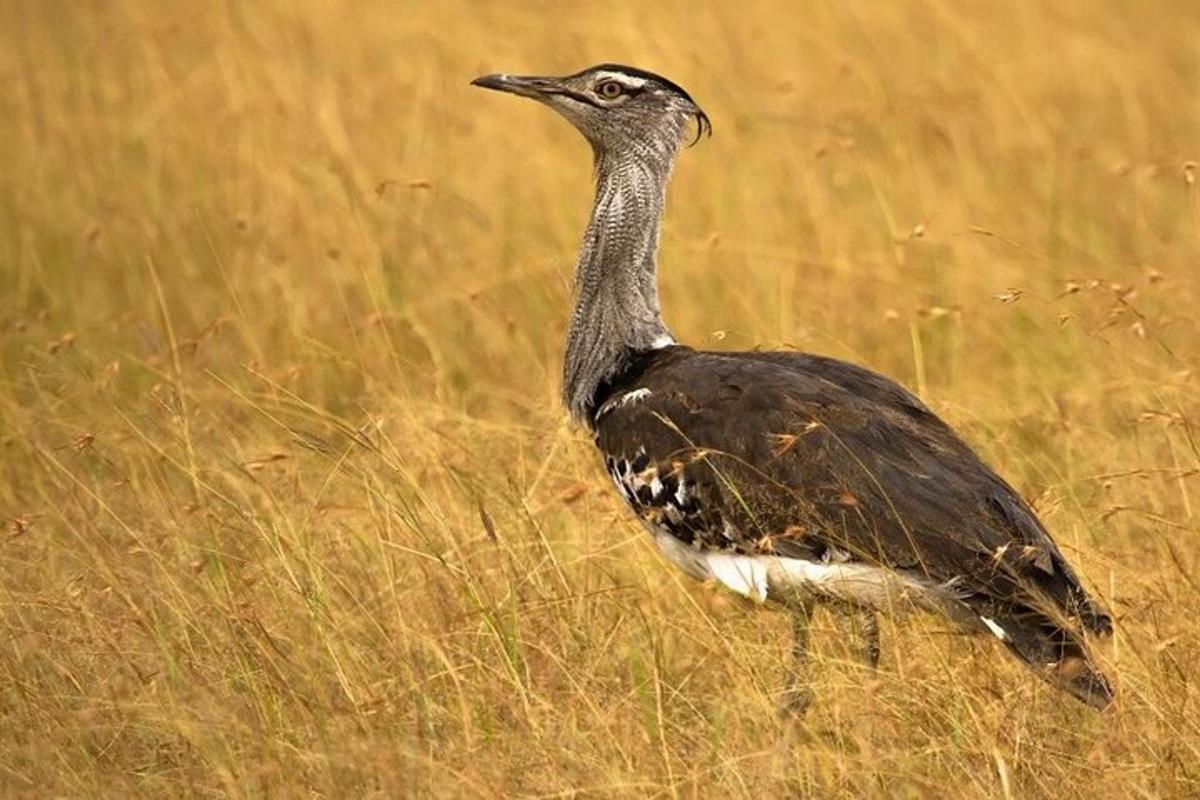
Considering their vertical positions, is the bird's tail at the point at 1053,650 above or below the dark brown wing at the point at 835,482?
below

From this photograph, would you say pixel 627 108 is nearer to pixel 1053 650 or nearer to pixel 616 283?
pixel 616 283

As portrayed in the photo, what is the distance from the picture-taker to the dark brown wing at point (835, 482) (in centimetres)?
410

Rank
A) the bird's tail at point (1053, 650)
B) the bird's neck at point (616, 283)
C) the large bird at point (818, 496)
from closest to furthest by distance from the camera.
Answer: the bird's tail at point (1053, 650)
the large bird at point (818, 496)
the bird's neck at point (616, 283)

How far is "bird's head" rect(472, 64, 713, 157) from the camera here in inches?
206

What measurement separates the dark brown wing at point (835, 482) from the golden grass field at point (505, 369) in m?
0.21

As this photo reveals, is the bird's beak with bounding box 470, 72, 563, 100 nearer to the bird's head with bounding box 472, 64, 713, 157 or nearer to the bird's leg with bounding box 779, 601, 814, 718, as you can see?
the bird's head with bounding box 472, 64, 713, 157

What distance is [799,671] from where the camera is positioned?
14.5ft

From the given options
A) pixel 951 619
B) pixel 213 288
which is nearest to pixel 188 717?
pixel 951 619

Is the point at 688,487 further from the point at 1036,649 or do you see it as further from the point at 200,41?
the point at 200,41

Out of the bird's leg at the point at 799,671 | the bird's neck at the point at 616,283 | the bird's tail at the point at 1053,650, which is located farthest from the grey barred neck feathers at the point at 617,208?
the bird's tail at the point at 1053,650

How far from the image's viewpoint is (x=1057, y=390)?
6.17 m

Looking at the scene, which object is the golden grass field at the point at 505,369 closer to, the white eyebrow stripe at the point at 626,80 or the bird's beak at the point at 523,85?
the bird's beak at the point at 523,85

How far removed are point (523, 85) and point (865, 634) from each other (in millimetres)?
1506

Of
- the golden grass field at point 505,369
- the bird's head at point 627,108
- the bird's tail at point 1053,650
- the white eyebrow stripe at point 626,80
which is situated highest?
the white eyebrow stripe at point 626,80
